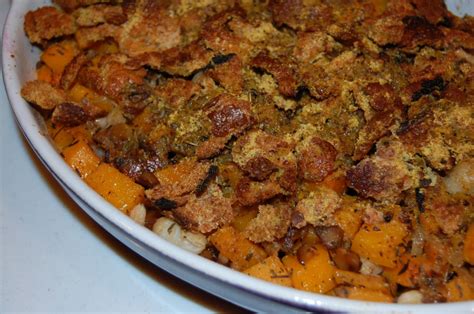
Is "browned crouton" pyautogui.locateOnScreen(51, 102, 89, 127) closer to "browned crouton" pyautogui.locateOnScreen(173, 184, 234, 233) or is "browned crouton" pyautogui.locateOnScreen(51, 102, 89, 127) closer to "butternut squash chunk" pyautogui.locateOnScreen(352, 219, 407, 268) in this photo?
"browned crouton" pyautogui.locateOnScreen(173, 184, 234, 233)

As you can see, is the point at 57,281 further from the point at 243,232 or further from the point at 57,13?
the point at 57,13

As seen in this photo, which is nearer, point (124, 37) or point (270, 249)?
point (270, 249)

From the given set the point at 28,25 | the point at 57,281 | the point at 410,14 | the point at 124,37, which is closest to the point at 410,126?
the point at 410,14

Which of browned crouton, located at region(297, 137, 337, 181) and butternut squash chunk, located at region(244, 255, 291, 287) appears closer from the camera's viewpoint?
butternut squash chunk, located at region(244, 255, 291, 287)

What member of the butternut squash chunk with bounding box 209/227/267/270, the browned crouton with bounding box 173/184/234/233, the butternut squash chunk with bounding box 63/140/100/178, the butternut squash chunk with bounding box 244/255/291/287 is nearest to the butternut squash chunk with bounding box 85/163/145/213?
the butternut squash chunk with bounding box 63/140/100/178

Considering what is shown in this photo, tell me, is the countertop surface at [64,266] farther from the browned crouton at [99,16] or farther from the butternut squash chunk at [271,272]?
the browned crouton at [99,16]

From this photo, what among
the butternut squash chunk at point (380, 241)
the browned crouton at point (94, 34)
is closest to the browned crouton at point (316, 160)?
the butternut squash chunk at point (380, 241)

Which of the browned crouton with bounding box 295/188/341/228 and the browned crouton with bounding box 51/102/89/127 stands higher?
the browned crouton with bounding box 51/102/89/127

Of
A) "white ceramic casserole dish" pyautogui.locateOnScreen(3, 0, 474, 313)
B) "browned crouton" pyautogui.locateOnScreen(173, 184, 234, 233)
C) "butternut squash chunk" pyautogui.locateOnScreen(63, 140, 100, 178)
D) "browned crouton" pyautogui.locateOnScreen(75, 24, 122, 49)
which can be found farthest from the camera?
"browned crouton" pyautogui.locateOnScreen(75, 24, 122, 49)
